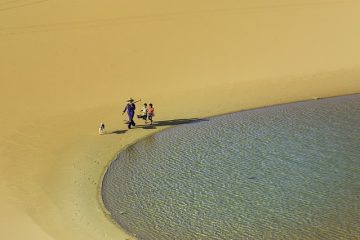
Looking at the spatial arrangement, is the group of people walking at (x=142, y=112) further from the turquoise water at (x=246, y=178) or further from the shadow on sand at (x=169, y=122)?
the turquoise water at (x=246, y=178)

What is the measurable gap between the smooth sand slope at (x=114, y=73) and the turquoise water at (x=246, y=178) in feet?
2.31

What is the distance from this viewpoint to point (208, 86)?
63.3 feet

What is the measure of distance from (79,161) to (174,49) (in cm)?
934

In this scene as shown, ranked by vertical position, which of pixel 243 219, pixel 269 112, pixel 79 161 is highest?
pixel 269 112

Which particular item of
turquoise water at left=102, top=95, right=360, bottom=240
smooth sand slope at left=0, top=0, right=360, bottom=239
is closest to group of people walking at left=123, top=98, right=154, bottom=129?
smooth sand slope at left=0, top=0, right=360, bottom=239

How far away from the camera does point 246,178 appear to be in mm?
12523

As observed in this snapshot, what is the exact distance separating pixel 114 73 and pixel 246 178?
884cm

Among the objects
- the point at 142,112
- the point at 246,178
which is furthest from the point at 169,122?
the point at 246,178

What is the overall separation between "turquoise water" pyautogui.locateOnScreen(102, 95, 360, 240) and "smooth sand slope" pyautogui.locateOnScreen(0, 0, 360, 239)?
0.70 metres

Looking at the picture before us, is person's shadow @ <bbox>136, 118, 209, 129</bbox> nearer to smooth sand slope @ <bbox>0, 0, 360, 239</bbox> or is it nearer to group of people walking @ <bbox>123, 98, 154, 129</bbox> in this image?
group of people walking @ <bbox>123, 98, 154, 129</bbox>

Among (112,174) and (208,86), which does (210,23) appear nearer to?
(208,86)

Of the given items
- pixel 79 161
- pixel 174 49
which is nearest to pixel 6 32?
pixel 174 49

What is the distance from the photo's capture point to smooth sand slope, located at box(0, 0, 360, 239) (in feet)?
39.7

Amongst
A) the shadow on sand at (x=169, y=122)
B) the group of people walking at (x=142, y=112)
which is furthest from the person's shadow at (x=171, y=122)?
the group of people walking at (x=142, y=112)
